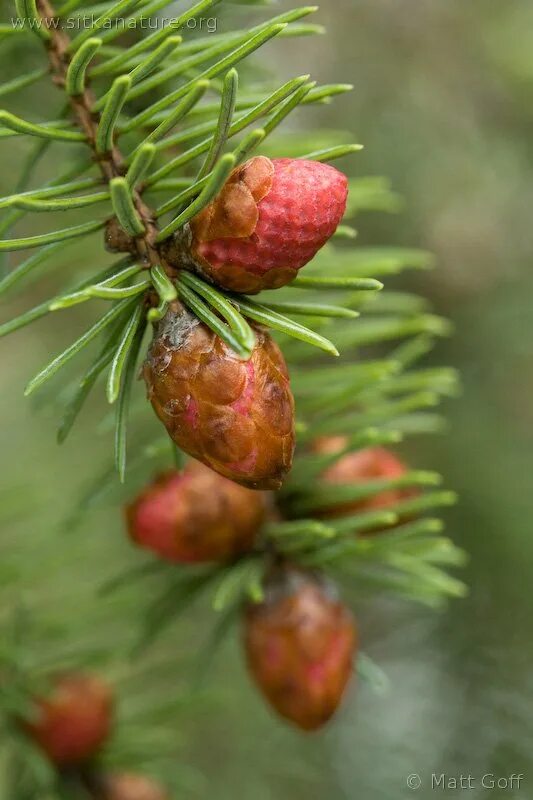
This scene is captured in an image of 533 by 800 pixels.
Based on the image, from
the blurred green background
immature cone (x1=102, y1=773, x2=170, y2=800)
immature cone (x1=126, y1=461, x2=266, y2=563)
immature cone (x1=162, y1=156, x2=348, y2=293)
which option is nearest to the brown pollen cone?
immature cone (x1=162, y1=156, x2=348, y2=293)

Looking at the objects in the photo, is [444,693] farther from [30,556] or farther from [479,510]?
[30,556]

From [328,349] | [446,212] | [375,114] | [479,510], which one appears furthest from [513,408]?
[328,349]

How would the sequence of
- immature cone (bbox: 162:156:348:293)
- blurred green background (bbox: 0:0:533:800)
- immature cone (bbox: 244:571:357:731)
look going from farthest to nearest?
blurred green background (bbox: 0:0:533:800) < immature cone (bbox: 244:571:357:731) < immature cone (bbox: 162:156:348:293)

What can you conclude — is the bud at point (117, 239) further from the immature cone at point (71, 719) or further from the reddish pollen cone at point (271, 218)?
the immature cone at point (71, 719)

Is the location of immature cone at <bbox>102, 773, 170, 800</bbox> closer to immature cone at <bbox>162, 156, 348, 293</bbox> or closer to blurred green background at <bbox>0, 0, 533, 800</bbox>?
blurred green background at <bbox>0, 0, 533, 800</bbox>

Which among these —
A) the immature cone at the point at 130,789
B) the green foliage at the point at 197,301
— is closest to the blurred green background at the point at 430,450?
the immature cone at the point at 130,789

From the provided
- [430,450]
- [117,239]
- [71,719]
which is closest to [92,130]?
[117,239]
